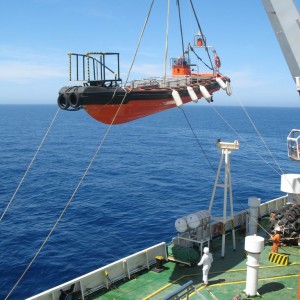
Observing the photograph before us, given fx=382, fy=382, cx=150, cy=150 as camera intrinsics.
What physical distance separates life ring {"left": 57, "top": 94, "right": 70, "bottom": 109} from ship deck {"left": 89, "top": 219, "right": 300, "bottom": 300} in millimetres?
7607

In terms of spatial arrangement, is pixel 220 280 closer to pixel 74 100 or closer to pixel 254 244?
pixel 254 244

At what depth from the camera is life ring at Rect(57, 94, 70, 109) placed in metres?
14.2

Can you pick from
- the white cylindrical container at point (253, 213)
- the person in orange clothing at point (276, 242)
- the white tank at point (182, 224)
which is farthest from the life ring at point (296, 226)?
the white tank at point (182, 224)

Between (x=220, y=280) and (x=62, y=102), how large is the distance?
9990mm

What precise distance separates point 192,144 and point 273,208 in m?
69.3

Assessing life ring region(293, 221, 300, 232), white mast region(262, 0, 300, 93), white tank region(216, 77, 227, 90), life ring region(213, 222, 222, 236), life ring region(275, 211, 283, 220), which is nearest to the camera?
white mast region(262, 0, 300, 93)

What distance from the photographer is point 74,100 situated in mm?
14156

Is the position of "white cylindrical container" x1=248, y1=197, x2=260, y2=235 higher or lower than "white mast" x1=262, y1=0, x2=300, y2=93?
lower

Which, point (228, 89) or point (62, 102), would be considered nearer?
point (62, 102)

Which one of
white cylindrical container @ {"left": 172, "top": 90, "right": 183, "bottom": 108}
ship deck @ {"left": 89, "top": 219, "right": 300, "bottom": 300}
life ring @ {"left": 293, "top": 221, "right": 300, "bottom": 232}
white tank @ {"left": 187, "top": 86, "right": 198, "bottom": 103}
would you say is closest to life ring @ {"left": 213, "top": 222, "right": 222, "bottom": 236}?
ship deck @ {"left": 89, "top": 219, "right": 300, "bottom": 300}

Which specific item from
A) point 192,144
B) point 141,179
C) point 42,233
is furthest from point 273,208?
point 192,144

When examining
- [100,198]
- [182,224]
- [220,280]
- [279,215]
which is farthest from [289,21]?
[100,198]

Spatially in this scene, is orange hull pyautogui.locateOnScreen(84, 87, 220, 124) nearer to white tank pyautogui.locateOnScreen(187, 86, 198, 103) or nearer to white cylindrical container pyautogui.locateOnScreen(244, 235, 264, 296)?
white tank pyautogui.locateOnScreen(187, 86, 198, 103)

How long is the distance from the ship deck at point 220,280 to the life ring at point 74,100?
7611mm
